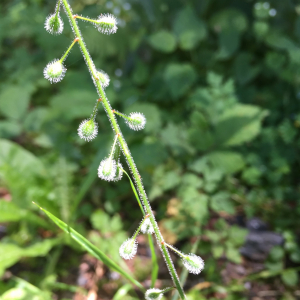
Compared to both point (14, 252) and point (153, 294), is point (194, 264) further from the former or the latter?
point (14, 252)

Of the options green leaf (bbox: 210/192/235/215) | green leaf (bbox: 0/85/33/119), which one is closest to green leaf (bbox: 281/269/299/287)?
green leaf (bbox: 210/192/235/215)

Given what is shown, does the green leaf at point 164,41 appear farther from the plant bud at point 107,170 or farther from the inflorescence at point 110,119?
the plant bud at point 107,170

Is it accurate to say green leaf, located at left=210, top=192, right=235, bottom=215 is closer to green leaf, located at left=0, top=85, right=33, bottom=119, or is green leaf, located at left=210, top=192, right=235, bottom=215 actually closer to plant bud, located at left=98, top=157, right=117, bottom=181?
plant bud, located at left=98, top=157, right=117, bottom=181

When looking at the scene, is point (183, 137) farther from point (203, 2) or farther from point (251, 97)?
point (203, 2)

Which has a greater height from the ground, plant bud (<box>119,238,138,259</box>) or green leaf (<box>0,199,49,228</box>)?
green leaf (<box>0,199,49,228</box>)

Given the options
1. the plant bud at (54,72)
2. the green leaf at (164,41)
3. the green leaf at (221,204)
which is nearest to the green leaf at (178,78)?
the green leaf at (164,41)

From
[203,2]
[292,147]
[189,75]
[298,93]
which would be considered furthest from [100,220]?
[203,2]

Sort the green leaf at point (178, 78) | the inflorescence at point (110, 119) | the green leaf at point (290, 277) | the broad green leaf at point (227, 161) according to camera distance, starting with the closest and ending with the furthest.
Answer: the inflorescence at point (110, 119) → the green leaf at point (290, 277) → the broad green leaf at point (227, 161) → the green leaf at point (178, 78)

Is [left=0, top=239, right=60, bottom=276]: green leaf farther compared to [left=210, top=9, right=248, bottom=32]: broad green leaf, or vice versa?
[left=210, top=9, right=248, bottom=32]: broad green leaf

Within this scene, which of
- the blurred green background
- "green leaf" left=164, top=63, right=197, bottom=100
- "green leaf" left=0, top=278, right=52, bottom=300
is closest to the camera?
"green leaf" left=0, top=278, right=52, bottom=300
